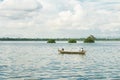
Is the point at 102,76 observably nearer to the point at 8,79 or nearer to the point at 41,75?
the point at 41,75

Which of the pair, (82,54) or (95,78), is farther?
(82,54)

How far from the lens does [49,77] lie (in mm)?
38938

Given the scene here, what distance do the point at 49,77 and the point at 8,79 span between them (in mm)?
5304

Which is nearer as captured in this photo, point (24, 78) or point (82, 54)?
point (24, 78)

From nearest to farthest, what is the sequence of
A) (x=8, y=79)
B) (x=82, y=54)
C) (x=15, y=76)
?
(x=8, y=79) → (x=15, y=76) → (x=82, y=54)

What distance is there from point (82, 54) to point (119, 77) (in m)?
49.2

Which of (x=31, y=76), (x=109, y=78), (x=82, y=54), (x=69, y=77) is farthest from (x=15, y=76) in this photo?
(x=82, y=54)

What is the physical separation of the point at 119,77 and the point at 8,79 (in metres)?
14.2

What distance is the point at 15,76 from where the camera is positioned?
129ft

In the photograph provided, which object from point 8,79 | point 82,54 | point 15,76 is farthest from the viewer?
point 82,54

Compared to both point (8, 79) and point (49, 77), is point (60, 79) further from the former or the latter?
point (8, 79)

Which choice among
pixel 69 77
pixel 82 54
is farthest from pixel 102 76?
pixel 82 54

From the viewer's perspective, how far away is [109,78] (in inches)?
1505

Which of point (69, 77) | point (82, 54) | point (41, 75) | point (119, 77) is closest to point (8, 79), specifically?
point (41, 75)
